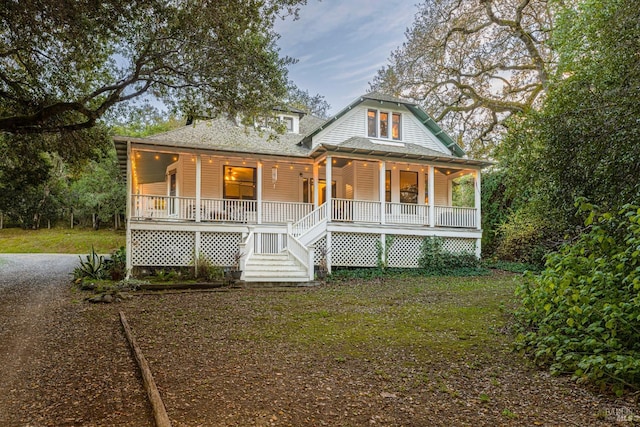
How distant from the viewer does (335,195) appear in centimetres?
1825

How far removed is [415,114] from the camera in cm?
1784

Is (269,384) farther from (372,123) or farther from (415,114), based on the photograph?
(415,114)

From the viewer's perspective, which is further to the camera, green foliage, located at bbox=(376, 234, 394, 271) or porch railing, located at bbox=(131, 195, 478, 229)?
green foliage, located at bbox=(376, 234, 394, 271)

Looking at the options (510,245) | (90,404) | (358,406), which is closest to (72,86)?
(90,404)

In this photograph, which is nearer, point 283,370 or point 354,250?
point 283,370

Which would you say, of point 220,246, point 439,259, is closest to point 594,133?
point 439,259

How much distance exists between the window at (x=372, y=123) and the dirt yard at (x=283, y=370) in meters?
10.0

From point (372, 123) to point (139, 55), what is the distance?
32.8 feet

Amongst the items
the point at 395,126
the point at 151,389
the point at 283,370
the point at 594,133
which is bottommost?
the point at 283,370

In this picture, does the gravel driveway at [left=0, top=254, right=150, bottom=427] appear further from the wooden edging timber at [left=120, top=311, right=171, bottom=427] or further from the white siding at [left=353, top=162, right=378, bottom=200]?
the white siding at [left=353, top=162, right=378, bottom=200]

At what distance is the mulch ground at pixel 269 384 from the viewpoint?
378 cm

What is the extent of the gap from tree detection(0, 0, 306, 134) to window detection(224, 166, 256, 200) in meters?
5.29

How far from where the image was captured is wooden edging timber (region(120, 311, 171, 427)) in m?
3.35

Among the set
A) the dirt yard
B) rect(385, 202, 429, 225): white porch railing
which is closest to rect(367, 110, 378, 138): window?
rect(385, 202, 429, 225): white porch railing
